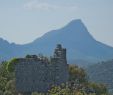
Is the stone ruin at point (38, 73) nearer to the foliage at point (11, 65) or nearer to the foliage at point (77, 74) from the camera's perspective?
the foliage at point (11, 65)

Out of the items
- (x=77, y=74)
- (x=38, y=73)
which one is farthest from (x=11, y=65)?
(x=77, y=74)

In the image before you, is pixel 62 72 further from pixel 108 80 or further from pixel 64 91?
pixel 108 80

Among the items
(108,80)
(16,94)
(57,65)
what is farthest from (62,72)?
(108,80)

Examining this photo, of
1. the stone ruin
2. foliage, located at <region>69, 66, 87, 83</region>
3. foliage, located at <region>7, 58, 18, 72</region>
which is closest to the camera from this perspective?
the stone ruin

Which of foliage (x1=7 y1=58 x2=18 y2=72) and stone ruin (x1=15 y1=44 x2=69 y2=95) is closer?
stone ruin (x1=15 y1=44 x2=69 y2=95)

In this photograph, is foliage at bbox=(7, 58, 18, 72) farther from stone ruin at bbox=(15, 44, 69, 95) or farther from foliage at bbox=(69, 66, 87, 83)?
foliage at bbox=(69, 66, 87, 83)

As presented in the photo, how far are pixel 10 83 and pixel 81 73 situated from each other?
1185 centimetres

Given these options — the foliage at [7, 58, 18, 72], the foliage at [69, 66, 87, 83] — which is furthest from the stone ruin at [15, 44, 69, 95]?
the foliage at [69, 66, 87, 83]

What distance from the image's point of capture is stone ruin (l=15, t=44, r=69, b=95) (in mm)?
61312

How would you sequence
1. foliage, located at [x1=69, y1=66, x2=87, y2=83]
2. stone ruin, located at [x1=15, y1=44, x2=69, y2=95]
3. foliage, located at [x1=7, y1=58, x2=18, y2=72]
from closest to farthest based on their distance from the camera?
stone ruin, located at [x1=15, y1=44, x2=69, y2=95] < foliage, located at [x1=7, y1=58, x2=18, y2=72] < foliage, located at [x1=69, y1=66, x2=87, y2=83]

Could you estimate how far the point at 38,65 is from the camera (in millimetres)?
61500

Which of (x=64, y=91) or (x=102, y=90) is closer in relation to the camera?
(x=64, y=91)

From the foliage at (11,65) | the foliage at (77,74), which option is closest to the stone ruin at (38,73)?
the foliage at (11,65)

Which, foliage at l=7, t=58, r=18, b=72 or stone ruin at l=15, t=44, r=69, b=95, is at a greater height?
foliage at l=7, t=58, r=18, b=72
